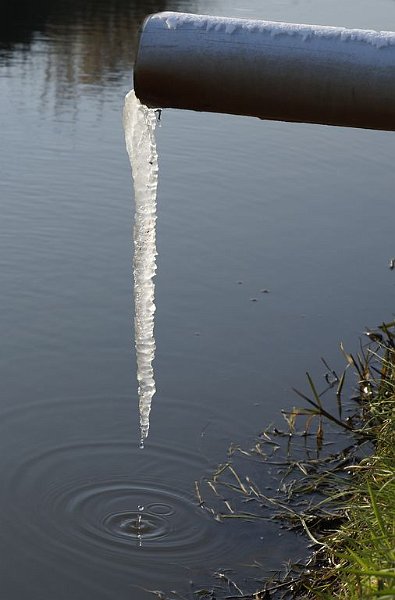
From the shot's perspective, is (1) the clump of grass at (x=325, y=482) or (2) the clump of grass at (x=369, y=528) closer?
(2) the clump of grass at (x=369, y=528)

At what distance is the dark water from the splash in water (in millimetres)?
528

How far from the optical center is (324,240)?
304 inches

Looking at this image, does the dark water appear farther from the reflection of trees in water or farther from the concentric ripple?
the reflection of trees in water

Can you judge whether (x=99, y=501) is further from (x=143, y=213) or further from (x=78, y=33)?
(x=78, y=33)

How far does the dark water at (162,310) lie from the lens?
4.23 m

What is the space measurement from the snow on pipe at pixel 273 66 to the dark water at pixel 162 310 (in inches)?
116

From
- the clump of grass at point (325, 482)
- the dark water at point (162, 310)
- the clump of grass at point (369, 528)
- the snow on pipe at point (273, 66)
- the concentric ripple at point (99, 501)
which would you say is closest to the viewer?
the snow on pipe at point (273, 66)

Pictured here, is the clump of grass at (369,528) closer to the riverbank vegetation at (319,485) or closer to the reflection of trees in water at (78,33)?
the riverbank vegetation at (319,485)

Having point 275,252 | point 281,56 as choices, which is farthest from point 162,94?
point 275,252

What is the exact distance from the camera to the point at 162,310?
251 inches

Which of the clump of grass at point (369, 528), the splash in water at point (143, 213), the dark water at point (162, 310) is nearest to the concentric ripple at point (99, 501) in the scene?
the dark water at point (162, 310)

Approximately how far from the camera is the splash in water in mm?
2354

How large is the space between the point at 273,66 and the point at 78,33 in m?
13.7

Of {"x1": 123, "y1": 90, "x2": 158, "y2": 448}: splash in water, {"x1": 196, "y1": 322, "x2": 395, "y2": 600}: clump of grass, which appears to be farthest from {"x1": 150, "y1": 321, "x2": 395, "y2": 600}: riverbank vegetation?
{"x1": 123, "y1": 90, "x2": 158, "y2": 448}: splash in water
